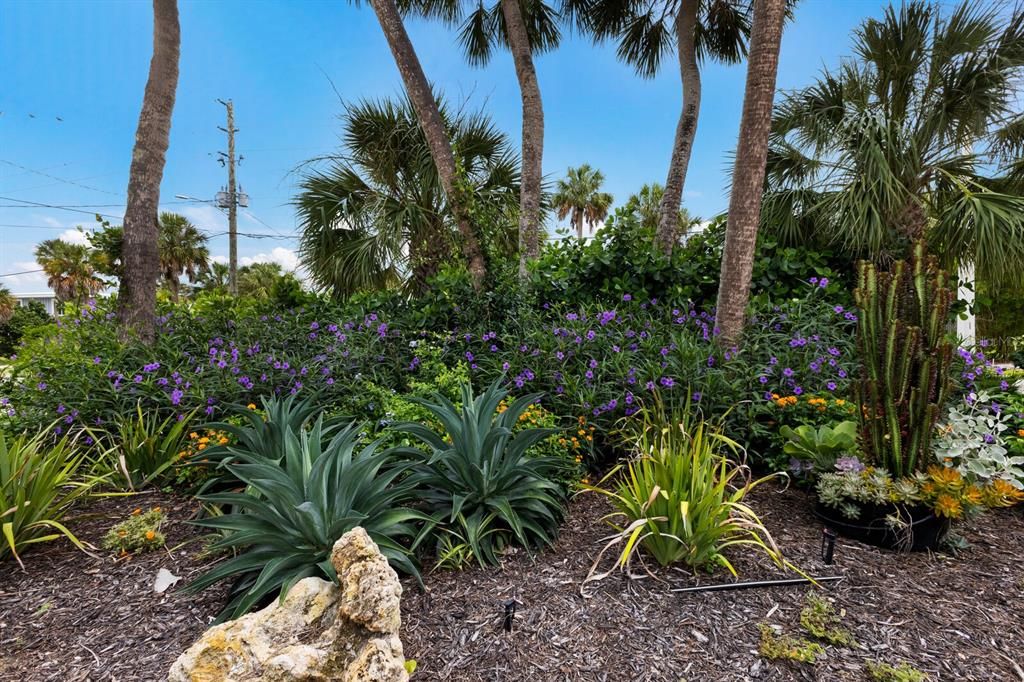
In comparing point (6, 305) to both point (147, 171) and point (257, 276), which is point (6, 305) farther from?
point (147, 171)

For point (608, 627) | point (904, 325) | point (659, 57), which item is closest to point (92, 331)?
point (608, 627)

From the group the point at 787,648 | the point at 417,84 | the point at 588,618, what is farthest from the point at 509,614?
the point at 417,84

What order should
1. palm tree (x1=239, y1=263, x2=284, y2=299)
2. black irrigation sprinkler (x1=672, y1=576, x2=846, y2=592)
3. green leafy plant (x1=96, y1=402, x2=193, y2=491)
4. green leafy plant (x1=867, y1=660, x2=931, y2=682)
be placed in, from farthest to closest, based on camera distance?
palm tree (x1=239, y1=263, x2=284, y2=299)
green leafy plant (x1=96, y1=402, x2=193, y2=491)
black irrigation sprinkler (x1=672, y1=576, x2=846, y2=592)
green leafy plant (x1=867, y1=660, x2=931, y2=682)

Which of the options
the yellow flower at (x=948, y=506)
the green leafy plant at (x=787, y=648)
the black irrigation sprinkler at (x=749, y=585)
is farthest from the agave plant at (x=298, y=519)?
the yellow flower at (x=948, y=506)

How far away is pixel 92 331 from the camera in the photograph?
4.28 meters

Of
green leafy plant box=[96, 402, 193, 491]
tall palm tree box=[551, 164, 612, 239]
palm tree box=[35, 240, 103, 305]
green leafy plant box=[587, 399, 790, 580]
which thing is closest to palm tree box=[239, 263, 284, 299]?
palm tree box=[35, 240, 103, 305]

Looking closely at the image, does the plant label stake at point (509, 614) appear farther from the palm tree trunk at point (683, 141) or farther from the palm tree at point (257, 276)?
the palm tree at point (257, 276)

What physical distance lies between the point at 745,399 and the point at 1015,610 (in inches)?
60.5

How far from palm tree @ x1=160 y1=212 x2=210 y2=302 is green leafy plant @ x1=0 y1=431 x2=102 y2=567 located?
17.9 meters

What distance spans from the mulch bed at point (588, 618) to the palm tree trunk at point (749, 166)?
1.97 metres

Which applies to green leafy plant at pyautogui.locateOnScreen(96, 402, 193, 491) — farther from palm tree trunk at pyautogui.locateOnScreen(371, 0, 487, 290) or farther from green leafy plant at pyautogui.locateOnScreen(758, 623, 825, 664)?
green leafy plant at pyautogui.locateOnScreen(758, 623, 825, 664)

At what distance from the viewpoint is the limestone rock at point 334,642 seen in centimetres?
133

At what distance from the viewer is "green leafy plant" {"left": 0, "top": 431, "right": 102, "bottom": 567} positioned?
2318 mm

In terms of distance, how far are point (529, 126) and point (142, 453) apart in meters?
5.80
